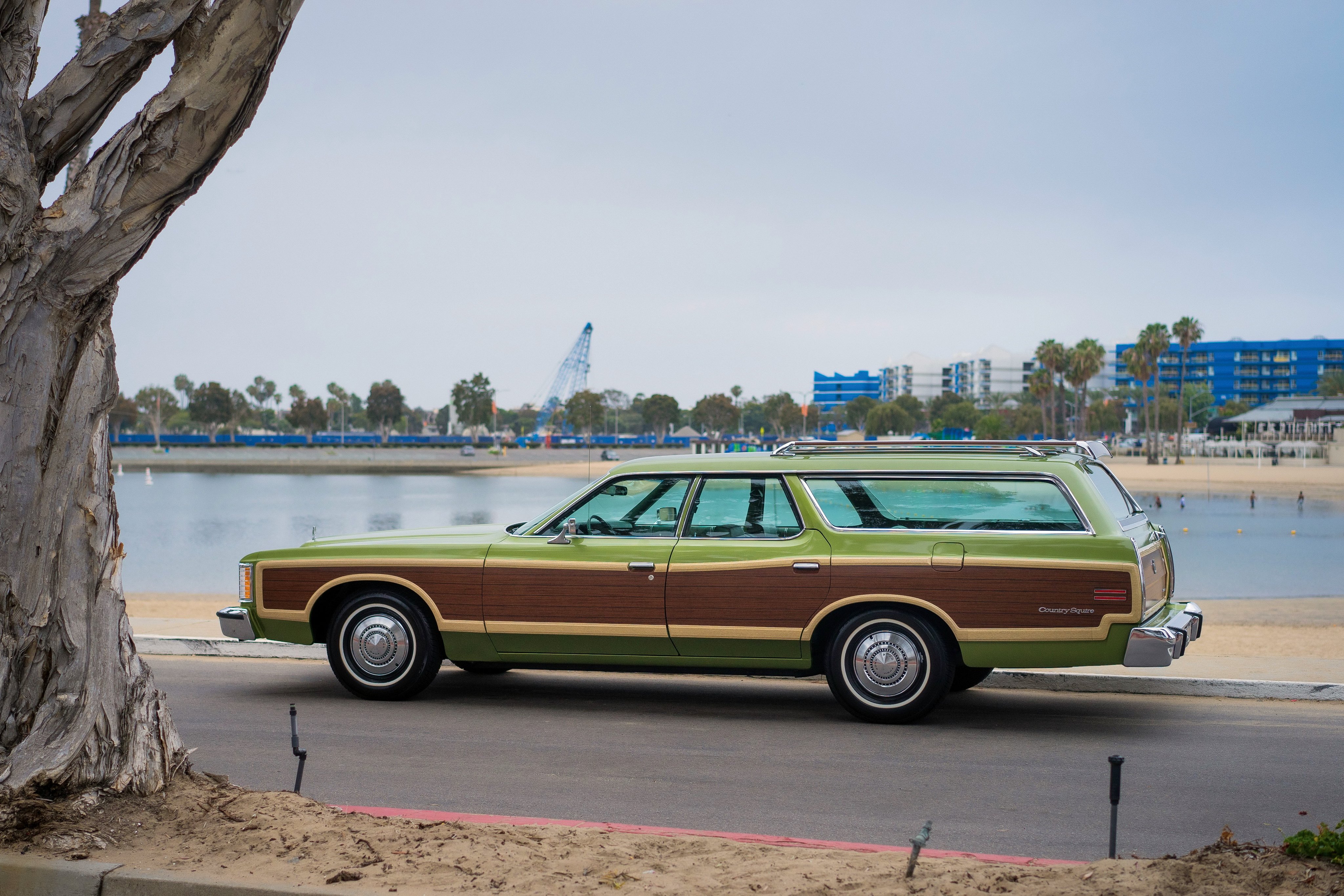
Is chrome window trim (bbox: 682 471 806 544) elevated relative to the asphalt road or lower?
elevated

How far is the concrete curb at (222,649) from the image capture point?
10.3 metres

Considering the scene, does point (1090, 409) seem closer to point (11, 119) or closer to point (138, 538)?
point (138, 538)

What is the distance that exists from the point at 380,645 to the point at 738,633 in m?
2.54

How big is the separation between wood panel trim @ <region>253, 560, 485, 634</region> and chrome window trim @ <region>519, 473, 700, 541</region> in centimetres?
43

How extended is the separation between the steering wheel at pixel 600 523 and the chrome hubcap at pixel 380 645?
148cm

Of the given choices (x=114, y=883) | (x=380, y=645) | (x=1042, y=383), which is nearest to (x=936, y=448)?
(x=380, y=645)

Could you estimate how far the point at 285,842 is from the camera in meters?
4.40

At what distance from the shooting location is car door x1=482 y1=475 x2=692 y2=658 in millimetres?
7656

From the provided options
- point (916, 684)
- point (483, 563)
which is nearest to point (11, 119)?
point (483, 563)

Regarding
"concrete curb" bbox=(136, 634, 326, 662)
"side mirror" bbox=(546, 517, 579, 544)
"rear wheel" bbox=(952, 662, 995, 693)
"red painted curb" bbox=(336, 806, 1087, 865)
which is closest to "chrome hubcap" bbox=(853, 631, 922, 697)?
"rear wheel" bbox=(952, 662, 995, 693)

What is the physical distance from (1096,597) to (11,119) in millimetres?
6137

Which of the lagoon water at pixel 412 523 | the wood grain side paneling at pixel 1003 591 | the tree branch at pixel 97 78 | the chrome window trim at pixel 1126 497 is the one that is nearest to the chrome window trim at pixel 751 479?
the wood grain side paneling at pixel 1003 591

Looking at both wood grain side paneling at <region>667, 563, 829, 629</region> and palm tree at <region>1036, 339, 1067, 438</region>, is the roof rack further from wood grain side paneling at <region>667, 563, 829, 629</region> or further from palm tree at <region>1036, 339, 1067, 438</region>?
palm tree at <region>1036, 339, 1067, 438</region>

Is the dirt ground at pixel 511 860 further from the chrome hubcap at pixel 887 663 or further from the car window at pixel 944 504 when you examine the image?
the car window at pixel 944 504
